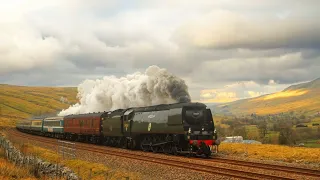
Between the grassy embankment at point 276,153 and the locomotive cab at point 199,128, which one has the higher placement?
the locomotive cab at point 199,128

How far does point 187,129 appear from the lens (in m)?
25.7

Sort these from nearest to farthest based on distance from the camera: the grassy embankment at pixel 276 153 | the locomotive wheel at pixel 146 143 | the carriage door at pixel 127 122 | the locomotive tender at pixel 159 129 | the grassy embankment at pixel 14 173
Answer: the grassy embankment at pixel 14 173, the grassy embankment at pixel 276 153, the locomotive tender at pixel 159 129, the locomotive wheel at pixel 146 143, the carriage door at pixel 127 122

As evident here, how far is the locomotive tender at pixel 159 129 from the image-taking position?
84.8 feet

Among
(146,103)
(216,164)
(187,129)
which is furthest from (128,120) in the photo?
(146,103)

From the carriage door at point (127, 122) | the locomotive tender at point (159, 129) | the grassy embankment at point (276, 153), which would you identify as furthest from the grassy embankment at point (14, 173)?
the grassy embankment at point (276, 153)

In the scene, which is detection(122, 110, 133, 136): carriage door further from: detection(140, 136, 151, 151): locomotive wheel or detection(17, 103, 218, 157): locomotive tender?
detection(140, 136, 151, 151): locomotive wheel

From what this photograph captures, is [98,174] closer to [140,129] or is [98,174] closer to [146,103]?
[140,129]

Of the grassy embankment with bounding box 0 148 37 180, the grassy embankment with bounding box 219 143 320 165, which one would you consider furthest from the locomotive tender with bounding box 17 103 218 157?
the grassy embankment with bounding box 0 148 37 180

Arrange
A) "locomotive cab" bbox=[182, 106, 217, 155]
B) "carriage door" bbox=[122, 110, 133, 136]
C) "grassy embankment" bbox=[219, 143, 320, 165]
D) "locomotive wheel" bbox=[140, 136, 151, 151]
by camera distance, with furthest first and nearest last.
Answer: "carriage door" bbox=[122, 110, 133, 136]
"locomotive wheel" bbox=[140, 136, 151, 151]
"locomotive cab" bbox=[182, 106, 217, 155]
"grassy embankment" bbox=[219, 143, 320, 165]

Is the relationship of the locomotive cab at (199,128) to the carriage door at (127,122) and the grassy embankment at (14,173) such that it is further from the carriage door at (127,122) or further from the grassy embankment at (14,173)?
the grassy embankment at (14,173)

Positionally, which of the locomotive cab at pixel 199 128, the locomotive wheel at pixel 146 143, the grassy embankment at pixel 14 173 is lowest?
the grassy embankment at pixel 14 173

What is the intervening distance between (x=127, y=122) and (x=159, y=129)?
6.98 metres

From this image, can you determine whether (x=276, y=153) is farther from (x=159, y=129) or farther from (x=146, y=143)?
(x=146, y=143)

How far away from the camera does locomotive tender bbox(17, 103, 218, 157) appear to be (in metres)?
25.8
